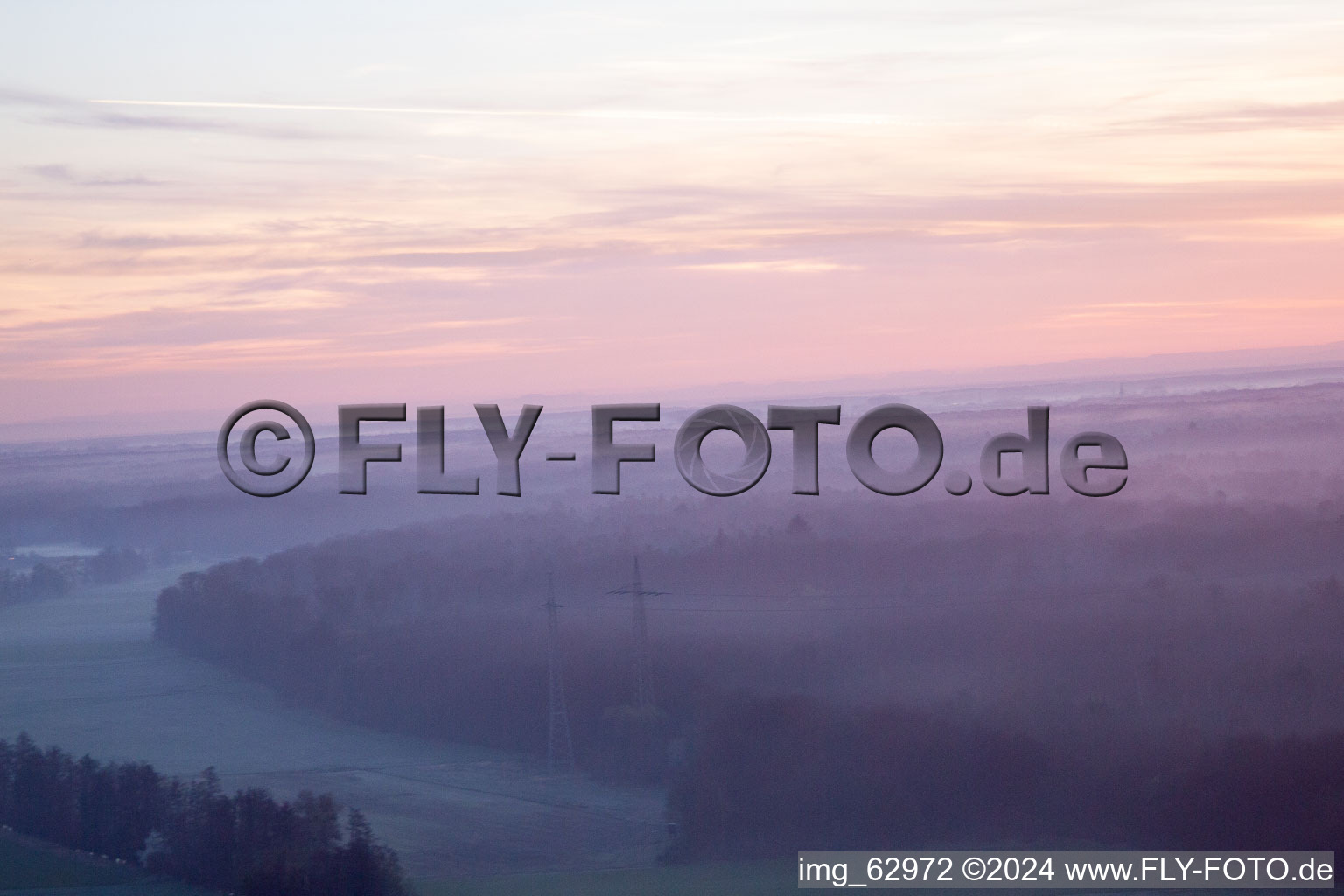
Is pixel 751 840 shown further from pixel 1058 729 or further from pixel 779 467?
pixel 779 467

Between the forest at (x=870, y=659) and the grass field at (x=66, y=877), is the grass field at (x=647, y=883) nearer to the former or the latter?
the forest at (x=870, y=659)

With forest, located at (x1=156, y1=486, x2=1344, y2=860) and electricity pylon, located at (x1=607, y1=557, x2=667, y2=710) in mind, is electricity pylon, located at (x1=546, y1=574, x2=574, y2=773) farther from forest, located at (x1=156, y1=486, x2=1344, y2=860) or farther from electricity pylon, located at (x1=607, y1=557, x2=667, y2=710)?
electricity pylon, located at (x1=607, y1=557, x2=667, y2=710)

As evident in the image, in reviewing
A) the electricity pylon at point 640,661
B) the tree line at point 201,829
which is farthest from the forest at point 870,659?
the tree line at point 201,829

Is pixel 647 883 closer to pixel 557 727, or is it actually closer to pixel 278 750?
pixel 557 727

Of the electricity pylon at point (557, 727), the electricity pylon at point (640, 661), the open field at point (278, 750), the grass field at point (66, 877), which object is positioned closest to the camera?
the grass field at point (66, 877)

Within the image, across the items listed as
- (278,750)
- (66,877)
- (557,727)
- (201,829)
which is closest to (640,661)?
(557,727)
